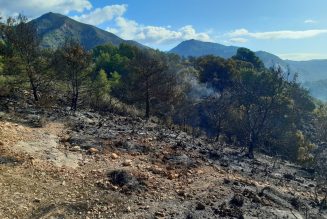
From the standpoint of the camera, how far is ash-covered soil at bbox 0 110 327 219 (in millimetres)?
11664

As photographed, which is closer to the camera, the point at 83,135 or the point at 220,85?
the point at 83,135

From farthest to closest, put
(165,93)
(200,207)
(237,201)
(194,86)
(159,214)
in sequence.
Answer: (194,86), (165,93), (237,201), (200,207), (159,214)

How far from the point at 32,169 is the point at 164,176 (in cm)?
501

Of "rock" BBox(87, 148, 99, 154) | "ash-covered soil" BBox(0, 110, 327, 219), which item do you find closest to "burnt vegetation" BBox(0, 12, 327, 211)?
"ash-covered soil" BBox(0, 110, 327, 219)

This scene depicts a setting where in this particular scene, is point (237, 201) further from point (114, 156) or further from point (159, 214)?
point (114, 156)

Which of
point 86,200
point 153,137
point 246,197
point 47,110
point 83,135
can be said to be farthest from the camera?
point 47,110

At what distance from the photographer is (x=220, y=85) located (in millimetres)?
63875

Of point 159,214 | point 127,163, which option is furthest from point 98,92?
point 159,214

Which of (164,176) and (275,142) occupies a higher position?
(164,176)

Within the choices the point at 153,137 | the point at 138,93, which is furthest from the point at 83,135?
the point at 138,93

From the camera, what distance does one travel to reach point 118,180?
13.5m

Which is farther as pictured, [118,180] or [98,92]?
[98,92]

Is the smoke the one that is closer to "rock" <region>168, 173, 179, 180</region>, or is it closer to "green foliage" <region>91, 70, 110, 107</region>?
"green foliage" <region>91, 70, 110, 107</region>

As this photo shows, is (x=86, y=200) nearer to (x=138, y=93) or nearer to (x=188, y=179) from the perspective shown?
(x=188, y=179)
